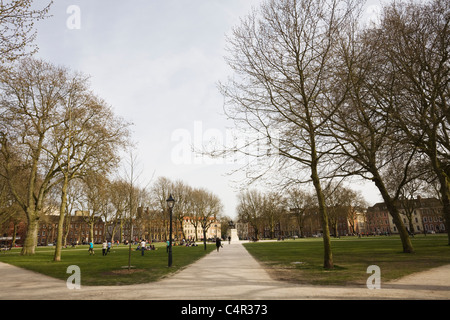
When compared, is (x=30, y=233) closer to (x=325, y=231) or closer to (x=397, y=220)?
(x=325, y=231)

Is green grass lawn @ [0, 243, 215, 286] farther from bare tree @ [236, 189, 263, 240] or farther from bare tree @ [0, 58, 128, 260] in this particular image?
bare tree @ [236, 189, 263, 240]

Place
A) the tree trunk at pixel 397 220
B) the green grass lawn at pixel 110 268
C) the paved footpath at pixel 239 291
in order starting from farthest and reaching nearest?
the tree trunk at pixel 397 220 < the green grass lawn at pixel 110 268 < the paved footpath at pixel 239 291

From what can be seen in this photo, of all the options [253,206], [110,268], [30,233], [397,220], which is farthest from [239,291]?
[253,206]

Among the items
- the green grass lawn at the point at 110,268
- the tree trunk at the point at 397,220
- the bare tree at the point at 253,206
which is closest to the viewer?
the green grass lawn at the point at 110,268

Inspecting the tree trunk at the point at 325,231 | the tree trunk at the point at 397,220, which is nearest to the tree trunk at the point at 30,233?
the tree trunk at the point at 325,231

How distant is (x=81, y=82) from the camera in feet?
79.2

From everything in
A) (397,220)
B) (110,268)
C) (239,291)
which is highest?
(397,220)

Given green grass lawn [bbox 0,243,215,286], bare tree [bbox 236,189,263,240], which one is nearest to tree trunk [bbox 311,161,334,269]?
green grass lawn [bbox 0,243,215,286]

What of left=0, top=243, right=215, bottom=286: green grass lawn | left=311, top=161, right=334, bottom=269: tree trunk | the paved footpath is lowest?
left=0, top=243, right=215, bottom=286: green grass lawn

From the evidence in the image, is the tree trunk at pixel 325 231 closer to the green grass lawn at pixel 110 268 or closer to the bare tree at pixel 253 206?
the green grass lawn at pixel 110 268

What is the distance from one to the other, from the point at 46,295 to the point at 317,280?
27.3ft

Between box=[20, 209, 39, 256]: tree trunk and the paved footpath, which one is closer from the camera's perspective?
the paved footpath
